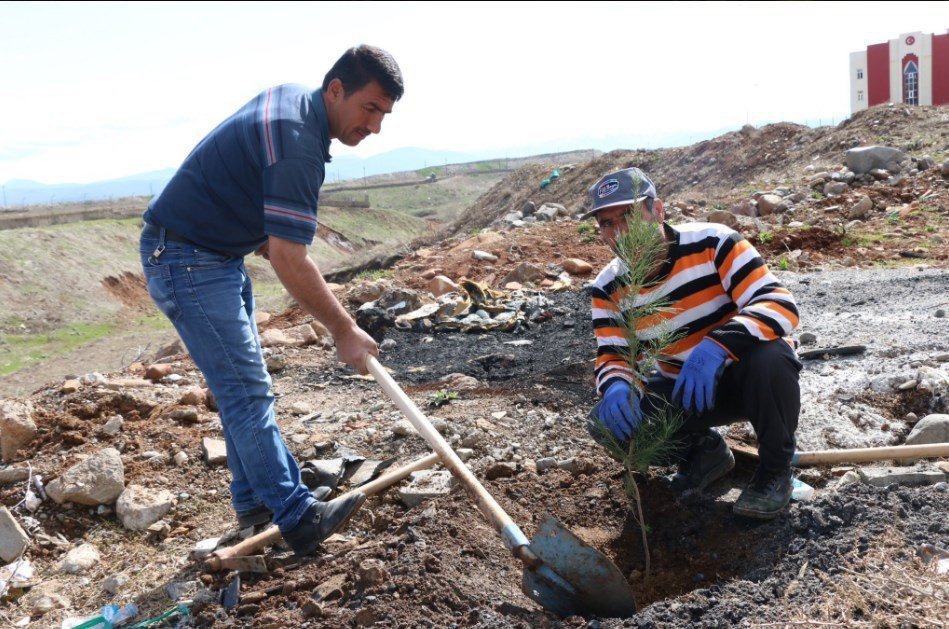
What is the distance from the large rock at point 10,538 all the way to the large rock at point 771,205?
1162 centimetres

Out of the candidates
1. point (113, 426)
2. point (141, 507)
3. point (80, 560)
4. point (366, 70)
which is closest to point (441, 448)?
point (366, 70)

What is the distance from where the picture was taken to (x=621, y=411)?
114 inches

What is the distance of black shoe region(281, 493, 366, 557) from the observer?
2959 mm

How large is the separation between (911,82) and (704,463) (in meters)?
36.2

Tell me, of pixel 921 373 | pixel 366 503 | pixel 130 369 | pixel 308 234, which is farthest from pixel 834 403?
pixel 130 369

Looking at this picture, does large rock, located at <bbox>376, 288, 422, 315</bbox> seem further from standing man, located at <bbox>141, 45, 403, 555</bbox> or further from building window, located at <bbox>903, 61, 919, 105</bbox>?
building window, located at <bbox>903, 61, 919, 105</bbox>

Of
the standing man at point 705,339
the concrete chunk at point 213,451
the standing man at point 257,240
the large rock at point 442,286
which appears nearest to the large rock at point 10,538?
the concrete chunk at point 213,451

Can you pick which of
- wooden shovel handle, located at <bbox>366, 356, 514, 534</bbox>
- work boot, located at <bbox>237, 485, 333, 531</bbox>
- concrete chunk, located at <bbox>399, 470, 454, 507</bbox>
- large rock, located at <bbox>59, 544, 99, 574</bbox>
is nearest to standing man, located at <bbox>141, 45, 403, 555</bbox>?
wooden shovel handle, located at <bbox>366, 356, 514, 534</bbox>

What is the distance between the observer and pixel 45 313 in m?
19.0

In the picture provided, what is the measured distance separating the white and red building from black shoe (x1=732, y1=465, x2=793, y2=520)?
33.1 m

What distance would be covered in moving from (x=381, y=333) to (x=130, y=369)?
103 inches

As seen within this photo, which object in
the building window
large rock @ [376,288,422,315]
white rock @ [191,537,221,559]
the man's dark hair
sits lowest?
white rock @ [191,537,221,559]

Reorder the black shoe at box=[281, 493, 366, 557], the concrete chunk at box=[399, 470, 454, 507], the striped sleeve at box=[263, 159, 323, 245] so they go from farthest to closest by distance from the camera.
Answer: the concrete chunk at box=[399, 470, 454, 507], the black shoe at box=[281, 493, 366, 557], the striped sleeve at box=[263, 159, 323, 245]

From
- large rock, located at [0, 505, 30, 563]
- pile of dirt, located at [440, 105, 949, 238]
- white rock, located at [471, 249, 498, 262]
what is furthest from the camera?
pile of dirt, located at [440, 105, 949, 238]
